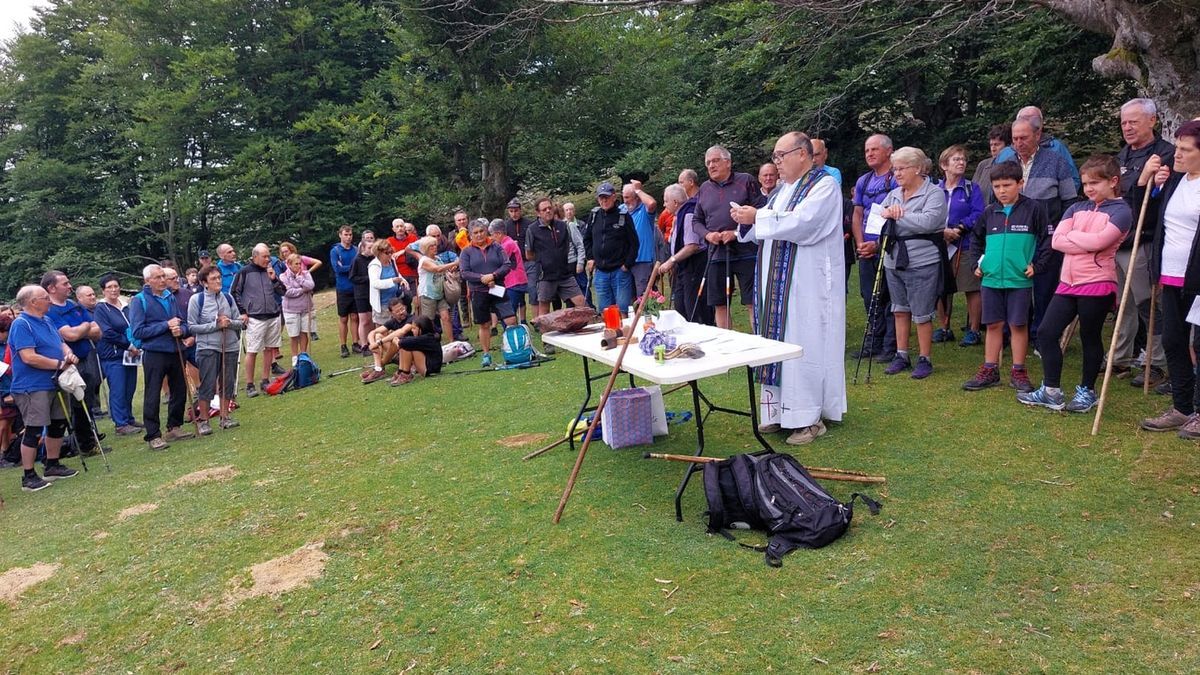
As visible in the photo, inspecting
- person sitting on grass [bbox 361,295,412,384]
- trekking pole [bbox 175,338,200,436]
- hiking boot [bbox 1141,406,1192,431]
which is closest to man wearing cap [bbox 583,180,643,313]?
person sitting on grass [bbox 361,295,412,384]

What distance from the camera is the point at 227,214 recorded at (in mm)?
26312

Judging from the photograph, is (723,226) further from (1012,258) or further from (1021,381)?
(1021,381)

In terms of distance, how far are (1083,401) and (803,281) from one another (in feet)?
6.84

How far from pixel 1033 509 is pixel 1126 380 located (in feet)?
8.71

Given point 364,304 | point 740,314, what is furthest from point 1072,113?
point 364,304

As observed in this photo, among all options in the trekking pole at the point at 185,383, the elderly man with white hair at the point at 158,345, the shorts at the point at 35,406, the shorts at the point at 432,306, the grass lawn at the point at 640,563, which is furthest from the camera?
the shorts at the point at 432,306

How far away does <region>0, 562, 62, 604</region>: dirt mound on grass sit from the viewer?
13.5 ft

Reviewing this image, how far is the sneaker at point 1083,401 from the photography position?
4848mm

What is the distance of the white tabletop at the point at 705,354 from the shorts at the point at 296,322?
6099 millimetres

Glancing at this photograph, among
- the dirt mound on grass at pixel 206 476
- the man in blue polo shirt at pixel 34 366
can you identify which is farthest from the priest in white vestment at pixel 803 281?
the man in blue polo shirt at pixel 34 366

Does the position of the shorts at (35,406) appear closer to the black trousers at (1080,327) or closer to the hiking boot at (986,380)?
the hiking boot at (986,380)

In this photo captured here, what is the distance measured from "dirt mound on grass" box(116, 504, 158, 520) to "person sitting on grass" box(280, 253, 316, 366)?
176 inches

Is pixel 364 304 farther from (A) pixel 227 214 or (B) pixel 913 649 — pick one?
(A) pixel 227 214

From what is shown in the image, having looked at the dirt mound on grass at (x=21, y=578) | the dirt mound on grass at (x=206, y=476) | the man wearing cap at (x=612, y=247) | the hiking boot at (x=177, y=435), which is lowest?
the dirt mound on grass at (x=21, y=578)
